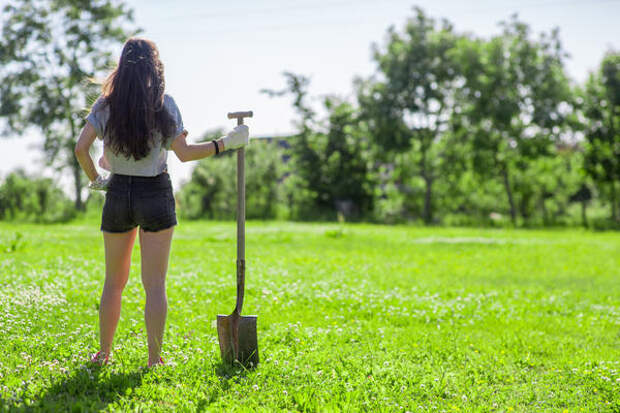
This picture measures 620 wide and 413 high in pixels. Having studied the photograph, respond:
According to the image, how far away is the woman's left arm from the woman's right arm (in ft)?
1.98

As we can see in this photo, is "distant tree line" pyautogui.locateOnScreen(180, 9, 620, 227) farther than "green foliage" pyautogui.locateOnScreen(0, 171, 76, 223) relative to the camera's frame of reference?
Yes

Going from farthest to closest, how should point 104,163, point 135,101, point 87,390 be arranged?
point 104,163
point 135,101
point 87,390

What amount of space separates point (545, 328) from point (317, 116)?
3362cm

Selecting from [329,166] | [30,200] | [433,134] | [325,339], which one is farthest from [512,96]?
[325,339]

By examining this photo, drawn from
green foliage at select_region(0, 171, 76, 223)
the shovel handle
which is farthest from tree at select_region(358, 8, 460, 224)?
the shovel handle

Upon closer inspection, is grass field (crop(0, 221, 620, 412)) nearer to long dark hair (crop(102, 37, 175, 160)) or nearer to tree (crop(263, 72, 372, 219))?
long dark hair (crop(102, 37, 175, 160))

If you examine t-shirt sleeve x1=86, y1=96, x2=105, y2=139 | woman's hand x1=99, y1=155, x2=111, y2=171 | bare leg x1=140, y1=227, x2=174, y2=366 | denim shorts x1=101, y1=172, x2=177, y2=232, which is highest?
t-shirt sleeve x1=86, y1=96, x2=105, y2=139

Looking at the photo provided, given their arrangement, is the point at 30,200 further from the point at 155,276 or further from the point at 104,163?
the point at 155,276

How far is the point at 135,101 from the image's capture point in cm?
431

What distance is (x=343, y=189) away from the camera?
38250 mm

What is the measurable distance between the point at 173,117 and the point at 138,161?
437 mm

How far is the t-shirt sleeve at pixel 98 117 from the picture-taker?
172 inches

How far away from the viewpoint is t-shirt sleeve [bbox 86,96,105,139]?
172 inches

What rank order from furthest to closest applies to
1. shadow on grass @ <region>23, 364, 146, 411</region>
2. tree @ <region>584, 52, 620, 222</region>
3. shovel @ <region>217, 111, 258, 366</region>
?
tree @ <region>584, 52, 620, 222</region>, shovel @ <region>217, 111, 258, 366</region>, shadow on grass @ <region>23, 364, 146, 411</region>
